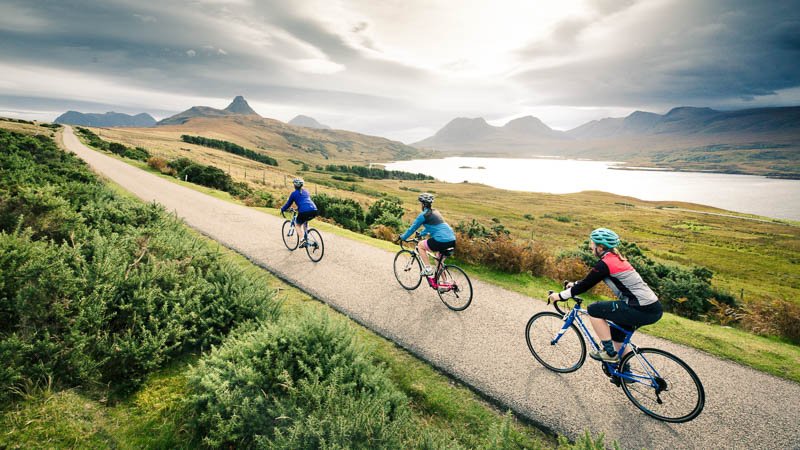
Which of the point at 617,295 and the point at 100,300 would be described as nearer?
the point at 100,300

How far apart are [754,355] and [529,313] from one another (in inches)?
165

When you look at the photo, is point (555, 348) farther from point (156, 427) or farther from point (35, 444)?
point (35, 444)

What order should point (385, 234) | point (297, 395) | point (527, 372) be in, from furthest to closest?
point (385, 234) < point (527, 372) < point (297, 395)

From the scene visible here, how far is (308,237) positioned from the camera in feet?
37.5

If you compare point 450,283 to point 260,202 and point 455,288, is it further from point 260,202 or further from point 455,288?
point 260,202

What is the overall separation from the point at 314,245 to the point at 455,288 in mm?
5520

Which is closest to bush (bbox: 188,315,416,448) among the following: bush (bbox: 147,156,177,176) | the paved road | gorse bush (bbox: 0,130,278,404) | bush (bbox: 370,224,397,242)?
gorse bush (bbox: 0,130,278,404)

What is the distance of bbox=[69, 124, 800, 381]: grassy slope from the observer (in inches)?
277

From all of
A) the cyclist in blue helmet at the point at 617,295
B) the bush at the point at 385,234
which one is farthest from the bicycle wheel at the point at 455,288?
the bush at the point at 385,234

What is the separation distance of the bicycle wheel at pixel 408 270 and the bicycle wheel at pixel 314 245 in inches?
128

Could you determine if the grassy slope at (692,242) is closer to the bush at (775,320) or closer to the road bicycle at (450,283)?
the bush at (775,320)

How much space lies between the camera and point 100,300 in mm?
4742

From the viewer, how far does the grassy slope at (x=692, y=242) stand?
23.1 ft

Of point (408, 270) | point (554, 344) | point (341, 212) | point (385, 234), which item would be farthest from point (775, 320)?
point (341, 212)
